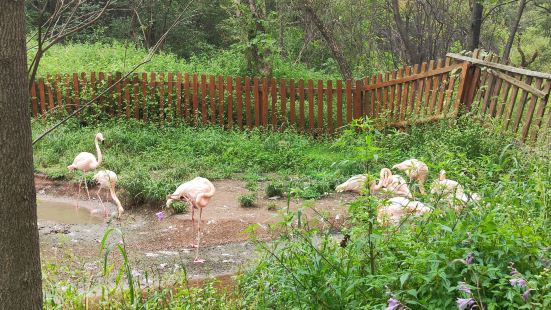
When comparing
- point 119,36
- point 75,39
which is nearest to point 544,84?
point 119,36

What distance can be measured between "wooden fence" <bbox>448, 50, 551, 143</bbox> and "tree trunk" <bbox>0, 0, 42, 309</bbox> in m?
6.12

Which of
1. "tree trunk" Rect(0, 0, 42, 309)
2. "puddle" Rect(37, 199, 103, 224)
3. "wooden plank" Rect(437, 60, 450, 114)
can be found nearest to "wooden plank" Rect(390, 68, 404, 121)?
"wooden plank" Rect(437, 60, 450, 114)

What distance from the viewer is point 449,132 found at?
301 inches

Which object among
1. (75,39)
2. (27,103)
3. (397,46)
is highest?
(27,103)

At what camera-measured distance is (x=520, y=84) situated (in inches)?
305

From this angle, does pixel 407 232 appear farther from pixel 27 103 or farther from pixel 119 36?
pixel 119 36

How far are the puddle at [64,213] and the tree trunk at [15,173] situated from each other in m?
4.65

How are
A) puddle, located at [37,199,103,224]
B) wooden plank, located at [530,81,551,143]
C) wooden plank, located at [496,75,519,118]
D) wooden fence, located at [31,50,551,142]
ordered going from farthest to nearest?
1. wooden fence, located at [31,50,551,142]
2. wooden plank, located at [496,75,519,118]
3. wooden plank, located at [530,81,551,143]
4. puddle, located at [37,199,103,224]

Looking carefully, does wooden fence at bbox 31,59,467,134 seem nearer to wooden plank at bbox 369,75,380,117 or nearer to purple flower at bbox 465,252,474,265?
wooden plank at bbox 369,75,380,117

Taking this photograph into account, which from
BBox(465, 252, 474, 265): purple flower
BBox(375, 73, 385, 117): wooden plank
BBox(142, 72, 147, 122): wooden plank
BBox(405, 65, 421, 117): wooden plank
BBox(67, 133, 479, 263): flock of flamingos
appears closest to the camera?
BBox(465, 252, 474, 265): purple flower

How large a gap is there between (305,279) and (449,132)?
5.14 metres

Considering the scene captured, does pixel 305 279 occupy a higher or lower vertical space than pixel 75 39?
higher

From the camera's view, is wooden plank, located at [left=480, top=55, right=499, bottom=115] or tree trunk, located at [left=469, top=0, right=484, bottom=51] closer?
wooden plank, located at [left=480, top=55, right=499, bottom=115]

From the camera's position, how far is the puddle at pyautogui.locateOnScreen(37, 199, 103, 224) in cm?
688
